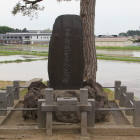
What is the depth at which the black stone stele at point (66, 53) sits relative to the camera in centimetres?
519

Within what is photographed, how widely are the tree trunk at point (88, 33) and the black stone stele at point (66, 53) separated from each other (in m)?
2.77

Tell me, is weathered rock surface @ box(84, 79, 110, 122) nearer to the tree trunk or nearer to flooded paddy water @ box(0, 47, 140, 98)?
the tree trunk

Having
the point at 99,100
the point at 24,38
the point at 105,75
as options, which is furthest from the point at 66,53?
the point at 24,38

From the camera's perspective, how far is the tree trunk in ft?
26.2

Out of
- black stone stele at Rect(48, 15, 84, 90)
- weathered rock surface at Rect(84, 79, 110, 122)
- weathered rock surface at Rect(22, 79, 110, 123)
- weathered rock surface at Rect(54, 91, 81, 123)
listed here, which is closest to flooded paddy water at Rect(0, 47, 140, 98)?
weathered rock surface at Rect(84, 79, 110, 122)

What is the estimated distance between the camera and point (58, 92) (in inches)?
205

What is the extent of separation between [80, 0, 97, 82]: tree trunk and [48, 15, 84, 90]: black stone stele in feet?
9.08

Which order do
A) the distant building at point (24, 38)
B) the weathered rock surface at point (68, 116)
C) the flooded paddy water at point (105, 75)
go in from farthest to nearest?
the distant building at point (24, 38) < the flooded paddy water at point (105, 75) < the weathered rock surface at point (68, 116)

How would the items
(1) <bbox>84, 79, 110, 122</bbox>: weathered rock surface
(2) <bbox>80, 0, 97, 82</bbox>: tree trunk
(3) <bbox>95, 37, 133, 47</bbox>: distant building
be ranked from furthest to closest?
(3) <bbox>95, 37, 133, 47</bbox>: distant building → (2) <bbox>80, 0, 97, 82</bbox>: tree trunk → (1) <bbox>84, 79, 110, 122</bbox>: weathered rock surface

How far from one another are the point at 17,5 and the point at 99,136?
22.9 ft

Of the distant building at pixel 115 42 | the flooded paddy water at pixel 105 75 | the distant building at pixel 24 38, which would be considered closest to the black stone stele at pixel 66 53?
the flooded paddy water at pixel 105 75

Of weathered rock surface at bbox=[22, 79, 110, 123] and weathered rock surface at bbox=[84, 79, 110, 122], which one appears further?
weathered rock surface at bbox=[84, 79, 110, 122]

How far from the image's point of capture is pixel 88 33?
26.3 ft

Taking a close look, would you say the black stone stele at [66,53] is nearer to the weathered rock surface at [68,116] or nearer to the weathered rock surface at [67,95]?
the weathered rock surface at [67,95]
